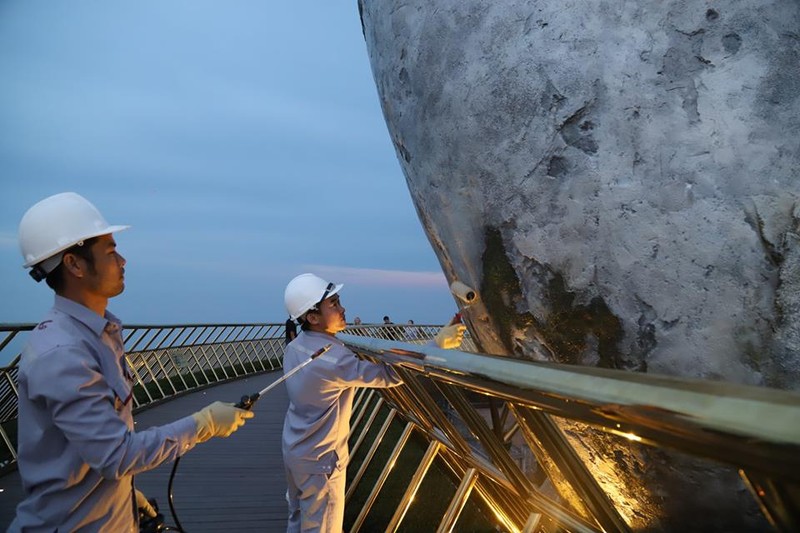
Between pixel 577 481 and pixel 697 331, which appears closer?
pixel 577 481

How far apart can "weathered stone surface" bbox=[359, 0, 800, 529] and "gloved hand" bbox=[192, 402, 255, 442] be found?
95 centimetres

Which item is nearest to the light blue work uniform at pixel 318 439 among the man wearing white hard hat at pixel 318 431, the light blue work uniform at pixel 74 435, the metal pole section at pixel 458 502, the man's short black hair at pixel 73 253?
the man wearing white hard hat at pixel 318 431

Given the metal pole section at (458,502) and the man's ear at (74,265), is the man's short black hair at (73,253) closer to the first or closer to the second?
the man's ear at (74,265)

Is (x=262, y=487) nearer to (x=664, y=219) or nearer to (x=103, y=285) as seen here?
(x=103, y=285)

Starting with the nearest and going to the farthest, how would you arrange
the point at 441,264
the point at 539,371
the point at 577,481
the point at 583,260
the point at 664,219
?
the point at 539,371 → the point at 577,481 → the point at 664,219 → the point at 583,260 → the point at 441,264

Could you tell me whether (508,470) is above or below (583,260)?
below

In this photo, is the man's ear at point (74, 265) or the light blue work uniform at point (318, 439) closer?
the man's ear at point (74, 265)

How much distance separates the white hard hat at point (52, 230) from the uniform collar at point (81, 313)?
14 centimetres

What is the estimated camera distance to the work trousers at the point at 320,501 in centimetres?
288

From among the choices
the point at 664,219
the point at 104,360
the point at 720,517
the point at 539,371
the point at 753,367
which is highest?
the point at 664,219

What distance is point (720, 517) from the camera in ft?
5.08

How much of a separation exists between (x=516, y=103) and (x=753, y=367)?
3.24ft

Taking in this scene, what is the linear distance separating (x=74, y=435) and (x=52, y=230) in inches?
26.0

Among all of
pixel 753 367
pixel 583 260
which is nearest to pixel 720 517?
pixel 753 367
